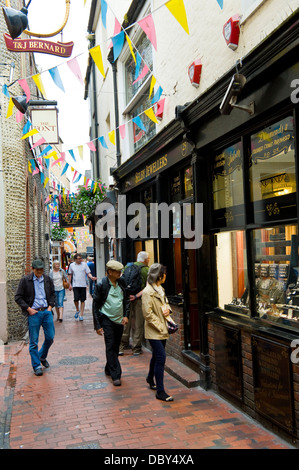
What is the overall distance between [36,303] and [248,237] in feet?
12.4

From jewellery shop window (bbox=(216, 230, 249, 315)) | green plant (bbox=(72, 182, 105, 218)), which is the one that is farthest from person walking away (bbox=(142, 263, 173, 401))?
green plant (bbox=(72, 182, 105, 218))

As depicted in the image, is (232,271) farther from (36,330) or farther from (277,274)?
(36,330)

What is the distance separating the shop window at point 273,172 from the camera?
164 inches

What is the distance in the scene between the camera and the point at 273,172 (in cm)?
449

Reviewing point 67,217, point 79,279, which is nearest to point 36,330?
point 79,279

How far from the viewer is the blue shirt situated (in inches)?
274

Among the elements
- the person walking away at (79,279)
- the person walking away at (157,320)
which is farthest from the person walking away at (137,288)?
the person walking away at (79,279)

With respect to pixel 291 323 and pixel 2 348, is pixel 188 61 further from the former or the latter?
pixel 2 348

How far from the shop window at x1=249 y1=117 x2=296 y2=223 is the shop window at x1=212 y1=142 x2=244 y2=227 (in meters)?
0.34

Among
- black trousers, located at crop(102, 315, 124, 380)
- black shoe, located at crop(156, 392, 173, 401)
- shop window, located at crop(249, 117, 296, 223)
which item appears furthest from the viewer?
black trousers, located at crop(102, 315, 124, 380)

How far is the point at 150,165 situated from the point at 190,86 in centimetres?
213

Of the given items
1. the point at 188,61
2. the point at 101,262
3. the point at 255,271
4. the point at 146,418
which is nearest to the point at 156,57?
the point at 188,61

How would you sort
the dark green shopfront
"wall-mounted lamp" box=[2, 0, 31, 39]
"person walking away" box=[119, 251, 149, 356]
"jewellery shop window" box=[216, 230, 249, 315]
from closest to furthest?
the dark green shopfront
"jewellery shop window" box=[216, 230, 249, 315]
"wall-mounted lamp" box=[2, 0, 31, 39]
"person walking away" box=[119, 251, 149, 356]

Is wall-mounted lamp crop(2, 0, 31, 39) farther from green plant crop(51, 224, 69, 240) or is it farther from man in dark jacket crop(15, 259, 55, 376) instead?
green plant crop(51, 224, 69, 240)
